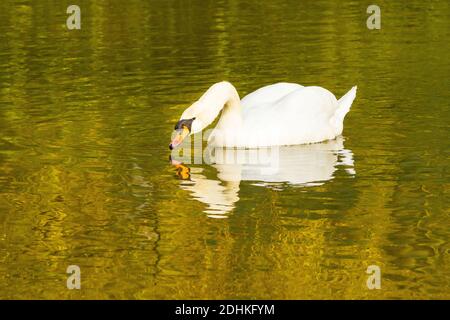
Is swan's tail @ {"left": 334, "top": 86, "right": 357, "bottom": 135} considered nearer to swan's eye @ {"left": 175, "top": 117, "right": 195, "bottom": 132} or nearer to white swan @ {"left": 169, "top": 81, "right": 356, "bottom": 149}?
white swan @ {"left": 169, "top": 81, "right": 356, "bottom": 149}

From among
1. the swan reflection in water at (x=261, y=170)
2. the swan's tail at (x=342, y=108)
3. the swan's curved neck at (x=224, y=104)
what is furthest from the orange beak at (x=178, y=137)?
the swan's tail at (x=342, y=108)

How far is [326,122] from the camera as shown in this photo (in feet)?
50.3

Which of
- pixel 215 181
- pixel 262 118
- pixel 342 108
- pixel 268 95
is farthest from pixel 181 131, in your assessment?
pixel 342 108

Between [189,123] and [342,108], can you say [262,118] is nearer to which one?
[189,123]

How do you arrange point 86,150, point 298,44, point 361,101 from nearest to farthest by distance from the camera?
point 86,150, point 361,101, point 298,44

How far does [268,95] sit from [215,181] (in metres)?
2.73

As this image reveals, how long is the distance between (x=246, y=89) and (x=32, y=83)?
3.05 meters

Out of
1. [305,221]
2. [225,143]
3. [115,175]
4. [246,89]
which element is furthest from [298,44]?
[305,221]

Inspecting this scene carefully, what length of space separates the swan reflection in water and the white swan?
11cm

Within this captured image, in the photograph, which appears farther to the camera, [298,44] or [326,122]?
[298,44]

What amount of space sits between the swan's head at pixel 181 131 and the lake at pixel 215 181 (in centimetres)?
26
